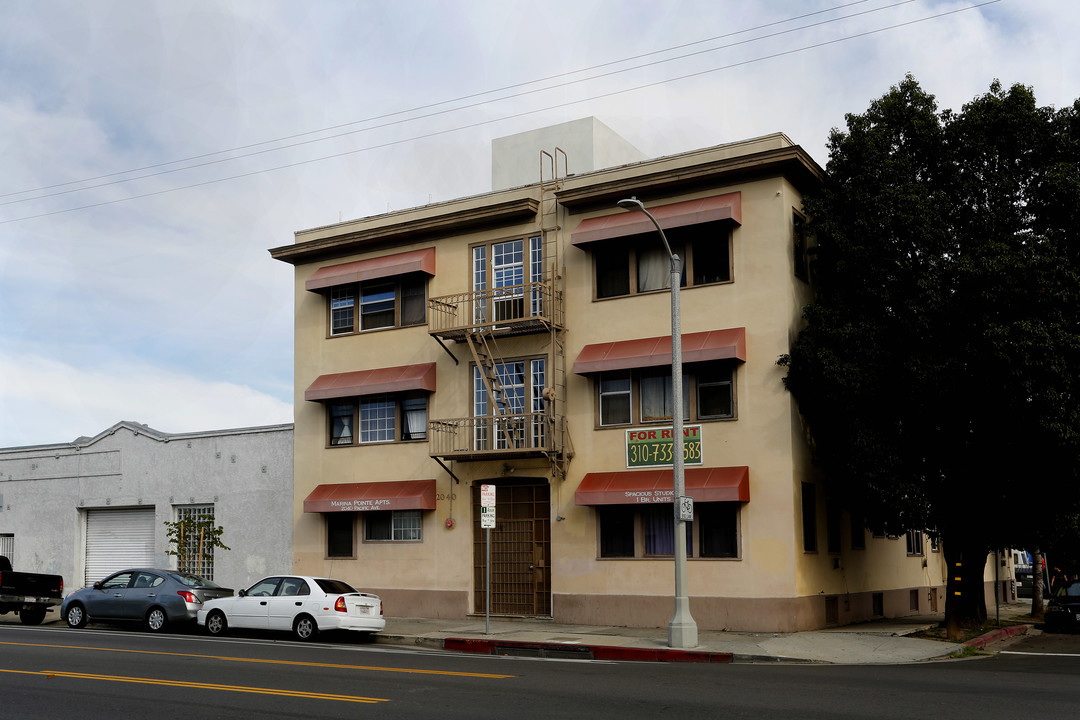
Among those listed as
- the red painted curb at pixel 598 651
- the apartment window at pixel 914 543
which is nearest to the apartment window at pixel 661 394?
the red painted curb at pixel 598 651

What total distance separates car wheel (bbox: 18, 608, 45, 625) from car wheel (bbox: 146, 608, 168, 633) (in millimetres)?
4653

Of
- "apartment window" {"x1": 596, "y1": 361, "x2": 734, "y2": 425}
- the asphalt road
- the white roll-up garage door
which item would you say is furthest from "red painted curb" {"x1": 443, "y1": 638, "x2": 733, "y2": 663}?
the white roll-up garage door

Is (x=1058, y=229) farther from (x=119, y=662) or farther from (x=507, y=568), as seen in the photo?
(x=119, y=662)

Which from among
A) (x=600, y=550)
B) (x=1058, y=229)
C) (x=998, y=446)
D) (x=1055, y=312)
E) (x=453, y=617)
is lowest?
(x=453, y=617)

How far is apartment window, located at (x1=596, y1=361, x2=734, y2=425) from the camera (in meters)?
23.3

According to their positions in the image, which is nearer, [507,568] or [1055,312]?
[1055,312]

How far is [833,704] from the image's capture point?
12000 mm

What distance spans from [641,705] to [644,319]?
43.8ft

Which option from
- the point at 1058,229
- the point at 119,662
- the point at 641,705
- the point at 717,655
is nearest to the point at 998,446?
the point at 1058,229

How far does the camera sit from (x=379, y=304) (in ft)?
93.3

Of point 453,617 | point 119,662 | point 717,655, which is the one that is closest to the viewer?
point 119,662

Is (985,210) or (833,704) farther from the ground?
(985,210)

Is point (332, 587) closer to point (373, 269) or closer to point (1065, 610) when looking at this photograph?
point (373, 269)

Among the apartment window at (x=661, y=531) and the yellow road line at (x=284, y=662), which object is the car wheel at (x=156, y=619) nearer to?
the yellow road line at (x=284, y=662)
